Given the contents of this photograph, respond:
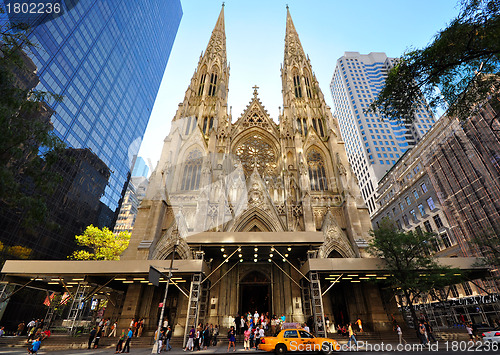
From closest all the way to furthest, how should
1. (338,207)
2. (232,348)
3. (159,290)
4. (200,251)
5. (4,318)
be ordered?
(232,348)
(200,251)
(159,290)
(338,207)
(4,318)

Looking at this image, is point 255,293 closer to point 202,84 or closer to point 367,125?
point 202,84

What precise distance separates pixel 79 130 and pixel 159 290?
116ft

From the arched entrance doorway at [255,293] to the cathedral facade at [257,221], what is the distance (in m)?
0.09

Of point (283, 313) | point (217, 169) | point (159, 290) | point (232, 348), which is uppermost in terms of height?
point (217, 169)

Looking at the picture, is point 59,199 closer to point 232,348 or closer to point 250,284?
point 250,284

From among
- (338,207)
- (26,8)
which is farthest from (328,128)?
(26,8)

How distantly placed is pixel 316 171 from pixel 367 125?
55.5m

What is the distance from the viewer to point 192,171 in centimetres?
2964

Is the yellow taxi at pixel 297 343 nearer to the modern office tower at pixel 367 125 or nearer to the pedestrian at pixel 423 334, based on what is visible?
the pedestrian at pixel 423 334

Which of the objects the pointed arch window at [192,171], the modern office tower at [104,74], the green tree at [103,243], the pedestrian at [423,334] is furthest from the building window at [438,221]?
the modern office tower at [104,74]

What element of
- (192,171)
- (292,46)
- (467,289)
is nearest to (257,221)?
(192,171)

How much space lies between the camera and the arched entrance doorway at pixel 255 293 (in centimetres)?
2341

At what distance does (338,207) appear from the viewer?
86.1 feet

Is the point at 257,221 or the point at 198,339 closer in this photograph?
the point at 198,339
